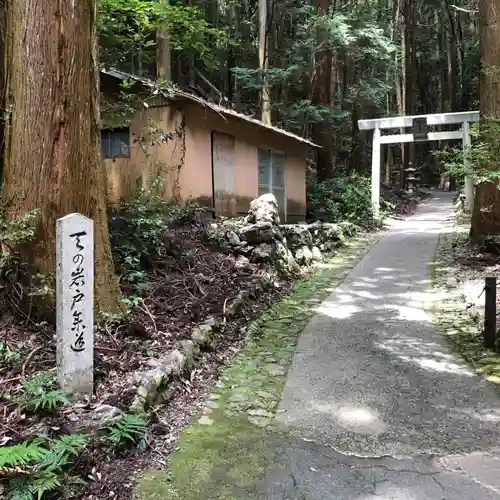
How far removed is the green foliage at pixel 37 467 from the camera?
122 inches

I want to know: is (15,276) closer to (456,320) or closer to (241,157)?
(456,320)

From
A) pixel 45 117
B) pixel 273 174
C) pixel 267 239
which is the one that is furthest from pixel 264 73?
pixel 45 117

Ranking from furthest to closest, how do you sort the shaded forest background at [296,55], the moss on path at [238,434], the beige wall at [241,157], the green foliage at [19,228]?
the shaded forest background at [296,55] < the beige wall at [241,157] < the green foliage at [19,228] < the moss on path at [238,434]

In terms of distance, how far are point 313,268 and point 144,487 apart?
27.6 feet

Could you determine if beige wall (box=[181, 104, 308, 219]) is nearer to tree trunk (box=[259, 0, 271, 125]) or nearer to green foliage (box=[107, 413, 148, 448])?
tree trunk (box=[259, 0, 271, 125])

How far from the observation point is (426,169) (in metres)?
37.4

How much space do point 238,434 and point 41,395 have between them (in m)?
1.60

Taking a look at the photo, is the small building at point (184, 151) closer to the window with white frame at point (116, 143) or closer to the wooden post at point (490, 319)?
the window with white frame at point (116, 143)

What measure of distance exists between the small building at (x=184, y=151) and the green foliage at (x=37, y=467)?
6693 millimetres

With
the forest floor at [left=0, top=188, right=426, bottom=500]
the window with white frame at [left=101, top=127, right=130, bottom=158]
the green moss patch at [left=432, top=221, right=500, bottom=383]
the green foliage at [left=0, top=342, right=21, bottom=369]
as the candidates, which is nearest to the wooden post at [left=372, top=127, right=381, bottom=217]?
the green moss patch at [left=432, top=221, right=500, bottom=383]

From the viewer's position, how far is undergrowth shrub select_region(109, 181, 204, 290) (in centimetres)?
709

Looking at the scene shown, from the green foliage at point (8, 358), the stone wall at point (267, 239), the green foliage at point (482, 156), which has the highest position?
the green foliage at point (482, 156)

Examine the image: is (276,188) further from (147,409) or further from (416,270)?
(147,409)

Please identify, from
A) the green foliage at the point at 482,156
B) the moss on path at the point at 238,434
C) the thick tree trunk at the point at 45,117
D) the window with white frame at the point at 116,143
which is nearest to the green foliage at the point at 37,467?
the moss on path at the point at 238,434
